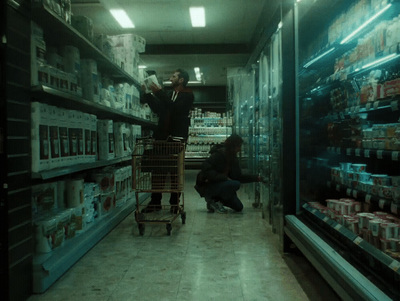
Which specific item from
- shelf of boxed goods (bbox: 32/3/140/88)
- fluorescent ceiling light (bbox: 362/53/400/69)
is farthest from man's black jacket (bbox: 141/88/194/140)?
fluorescent ceiling light (bbox: 362/53/400/69)

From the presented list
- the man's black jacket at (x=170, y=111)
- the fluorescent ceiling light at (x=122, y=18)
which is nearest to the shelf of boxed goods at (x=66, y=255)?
the man's black jacket at (x=170, y=111)

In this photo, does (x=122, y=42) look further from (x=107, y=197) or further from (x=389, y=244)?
(x=389, y=244)

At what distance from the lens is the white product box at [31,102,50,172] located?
247cm

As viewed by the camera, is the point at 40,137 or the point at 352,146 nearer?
the point at 40,137

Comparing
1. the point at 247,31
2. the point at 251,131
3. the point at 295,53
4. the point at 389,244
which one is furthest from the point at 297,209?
the point at 247,31

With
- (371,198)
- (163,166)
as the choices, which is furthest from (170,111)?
(371,198)

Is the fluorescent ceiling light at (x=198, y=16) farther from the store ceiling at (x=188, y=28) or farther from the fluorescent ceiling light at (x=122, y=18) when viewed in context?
the fluorescent ceiling light at (x=122, y=18)

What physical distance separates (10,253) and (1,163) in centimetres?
49

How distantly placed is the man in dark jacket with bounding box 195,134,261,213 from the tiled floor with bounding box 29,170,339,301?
1.05m

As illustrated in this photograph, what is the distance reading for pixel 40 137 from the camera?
257 centimetres

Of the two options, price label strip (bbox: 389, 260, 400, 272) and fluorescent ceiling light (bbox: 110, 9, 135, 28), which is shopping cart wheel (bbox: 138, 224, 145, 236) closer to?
price label strip (bbox: 389, 260, 400, 272)

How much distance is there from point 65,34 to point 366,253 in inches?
110

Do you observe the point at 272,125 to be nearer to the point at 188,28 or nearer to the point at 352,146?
the point at 352,146

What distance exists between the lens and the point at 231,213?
5246 mm
